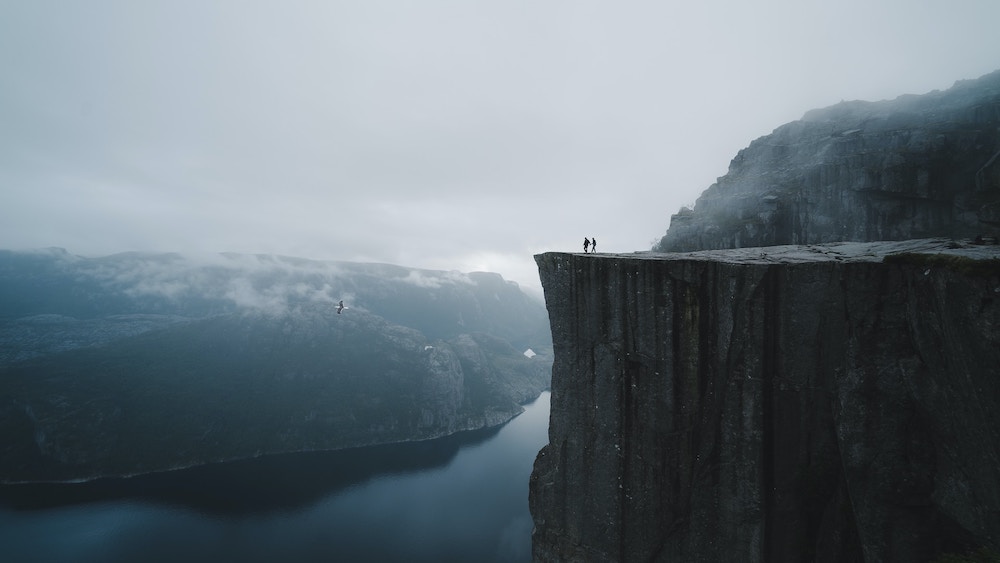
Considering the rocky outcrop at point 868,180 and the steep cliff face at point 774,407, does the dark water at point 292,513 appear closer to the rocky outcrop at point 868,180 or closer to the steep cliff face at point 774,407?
Answer: the steep cliff face at point 774,407

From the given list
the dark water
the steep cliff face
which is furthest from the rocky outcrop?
the dark water

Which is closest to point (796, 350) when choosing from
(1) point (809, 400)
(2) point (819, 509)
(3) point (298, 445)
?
(1) point (809, 400)

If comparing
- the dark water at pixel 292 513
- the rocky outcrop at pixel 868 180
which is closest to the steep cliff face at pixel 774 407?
the rocky outcrop at pixel 868 180

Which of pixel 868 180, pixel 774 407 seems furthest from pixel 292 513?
pixel 868 180

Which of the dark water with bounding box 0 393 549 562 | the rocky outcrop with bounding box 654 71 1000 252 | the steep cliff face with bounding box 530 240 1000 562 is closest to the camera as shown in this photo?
the steep cliff face with bounding box 530 240 1000 562

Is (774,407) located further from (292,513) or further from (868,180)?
(292,513)

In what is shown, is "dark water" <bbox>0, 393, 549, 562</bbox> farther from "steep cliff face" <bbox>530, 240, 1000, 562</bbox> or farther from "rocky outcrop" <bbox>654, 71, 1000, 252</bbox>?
"rocky outcrop" <bbox>654, 71, 1000, 252</bbox>

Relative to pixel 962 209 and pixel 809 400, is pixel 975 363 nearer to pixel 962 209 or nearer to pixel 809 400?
pixel 809 400
